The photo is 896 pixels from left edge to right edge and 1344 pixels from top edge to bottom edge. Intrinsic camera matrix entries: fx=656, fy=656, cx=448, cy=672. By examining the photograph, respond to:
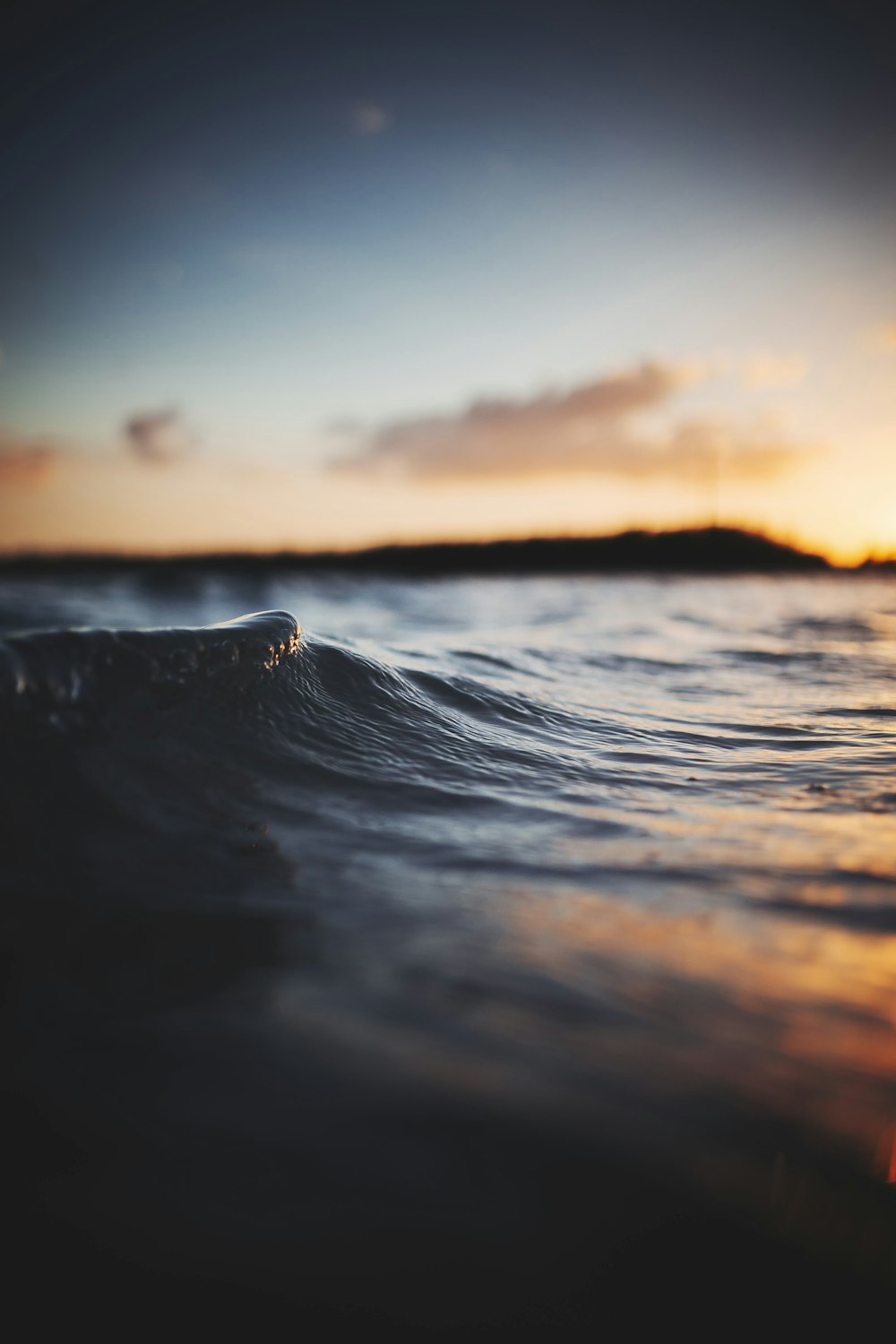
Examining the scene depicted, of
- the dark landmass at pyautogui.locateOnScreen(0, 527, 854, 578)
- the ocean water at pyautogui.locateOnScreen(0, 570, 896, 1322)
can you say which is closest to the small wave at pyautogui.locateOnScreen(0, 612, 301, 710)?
the ocean water at pyautogui.locateOnScreen(0, 570, 896, 1322)

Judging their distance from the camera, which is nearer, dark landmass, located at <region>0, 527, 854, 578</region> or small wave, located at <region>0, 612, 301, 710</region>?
small wave, located at <region>0, 612, 301, 710</region>

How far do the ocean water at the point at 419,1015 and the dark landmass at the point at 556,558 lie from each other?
3965cm

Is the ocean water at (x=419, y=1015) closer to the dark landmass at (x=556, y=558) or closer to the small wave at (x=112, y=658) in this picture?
the small wave at (x=112, y=658)

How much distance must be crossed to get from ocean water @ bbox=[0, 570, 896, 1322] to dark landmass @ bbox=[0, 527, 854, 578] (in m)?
39.6

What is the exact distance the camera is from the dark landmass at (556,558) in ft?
139

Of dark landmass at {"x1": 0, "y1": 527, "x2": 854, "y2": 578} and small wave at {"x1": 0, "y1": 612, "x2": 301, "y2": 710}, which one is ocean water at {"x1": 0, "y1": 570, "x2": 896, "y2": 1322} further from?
dark landmass at {"x1": 0, "y1": 527, "x2": 854, "y2": 578}

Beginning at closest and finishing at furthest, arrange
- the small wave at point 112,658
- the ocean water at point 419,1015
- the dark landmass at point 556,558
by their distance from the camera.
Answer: the ocean water at point 419,1015 < the small wave at point 112,658 < the dark landmass at point 556,558

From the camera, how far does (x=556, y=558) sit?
46875 millimetres

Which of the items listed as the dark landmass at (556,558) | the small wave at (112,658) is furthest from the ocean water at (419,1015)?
the dark landmass at (556,558)

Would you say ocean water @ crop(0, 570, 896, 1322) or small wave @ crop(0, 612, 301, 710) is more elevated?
small wave @ crop(0, 612, 301, 710)

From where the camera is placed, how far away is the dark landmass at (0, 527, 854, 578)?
42.4 m

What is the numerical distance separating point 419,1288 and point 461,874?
3.86ft

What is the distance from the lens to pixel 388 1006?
142 centimetres

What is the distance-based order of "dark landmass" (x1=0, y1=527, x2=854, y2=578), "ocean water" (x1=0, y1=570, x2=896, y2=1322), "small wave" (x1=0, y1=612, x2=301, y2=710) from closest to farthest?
"ocean water" (x1=0, y1=570, x2=896, y2=1322), "small wave" (x1=0, y1=612, x2=301, y2=710), "dark landmass" (x1=0, y1=527, x2=854, y2=578)
